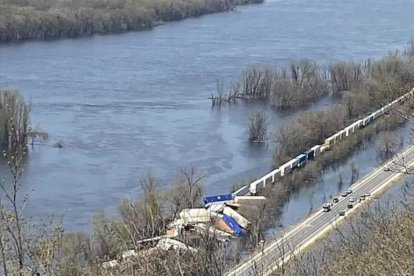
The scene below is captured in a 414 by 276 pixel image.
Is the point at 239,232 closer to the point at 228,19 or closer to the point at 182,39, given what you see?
the point at 182,39

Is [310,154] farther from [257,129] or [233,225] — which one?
[233,225]

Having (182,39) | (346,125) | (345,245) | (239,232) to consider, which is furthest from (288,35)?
(345,245)

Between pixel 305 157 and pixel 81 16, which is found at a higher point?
pixel 81 16

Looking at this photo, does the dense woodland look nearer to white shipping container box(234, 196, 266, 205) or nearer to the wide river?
the wide river

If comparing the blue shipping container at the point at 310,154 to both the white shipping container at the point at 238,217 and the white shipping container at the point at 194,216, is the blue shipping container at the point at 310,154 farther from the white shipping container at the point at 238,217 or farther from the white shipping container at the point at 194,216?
the white shipping container at the point at 194,216

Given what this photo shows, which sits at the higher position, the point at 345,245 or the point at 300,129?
the point at 345,245

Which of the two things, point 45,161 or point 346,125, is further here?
point 346,125

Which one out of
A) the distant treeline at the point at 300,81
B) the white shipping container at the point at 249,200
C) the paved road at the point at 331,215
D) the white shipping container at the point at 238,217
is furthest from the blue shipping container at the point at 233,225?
the distant treeline at the point at 300,81

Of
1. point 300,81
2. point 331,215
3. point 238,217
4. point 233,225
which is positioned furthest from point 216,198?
point 300,81
